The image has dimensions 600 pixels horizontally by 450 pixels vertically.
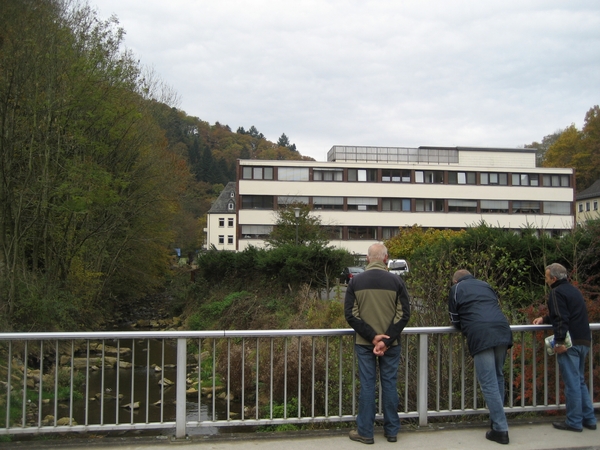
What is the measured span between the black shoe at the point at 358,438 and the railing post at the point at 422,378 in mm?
810

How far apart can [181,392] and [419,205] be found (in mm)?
58481

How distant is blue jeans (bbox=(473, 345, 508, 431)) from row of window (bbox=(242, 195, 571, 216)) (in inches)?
2110

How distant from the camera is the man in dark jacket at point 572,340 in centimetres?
566

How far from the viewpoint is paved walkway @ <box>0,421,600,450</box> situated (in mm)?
5270

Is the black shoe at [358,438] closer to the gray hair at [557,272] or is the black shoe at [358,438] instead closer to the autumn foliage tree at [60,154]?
the gray hair at [557,272]

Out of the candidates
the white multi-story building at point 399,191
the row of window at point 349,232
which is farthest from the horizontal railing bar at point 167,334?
the row of window at point 349,232

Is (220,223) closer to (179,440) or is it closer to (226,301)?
(226,301)

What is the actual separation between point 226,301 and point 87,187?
24.6 feet

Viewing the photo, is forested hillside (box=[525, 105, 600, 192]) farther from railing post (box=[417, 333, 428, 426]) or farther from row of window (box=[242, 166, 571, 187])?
railing post (box=[417, 333, 428, 426])

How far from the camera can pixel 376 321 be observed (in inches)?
211

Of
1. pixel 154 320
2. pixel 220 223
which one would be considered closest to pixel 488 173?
pixel 220 223

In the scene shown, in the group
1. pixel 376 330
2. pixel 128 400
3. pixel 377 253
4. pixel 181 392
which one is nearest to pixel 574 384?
pixel 376 330

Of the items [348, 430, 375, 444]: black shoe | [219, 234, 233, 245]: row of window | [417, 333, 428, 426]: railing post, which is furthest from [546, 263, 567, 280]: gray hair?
[219, 234, 233, 245]: row of window

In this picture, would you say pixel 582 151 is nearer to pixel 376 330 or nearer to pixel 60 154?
pixel 60 154
